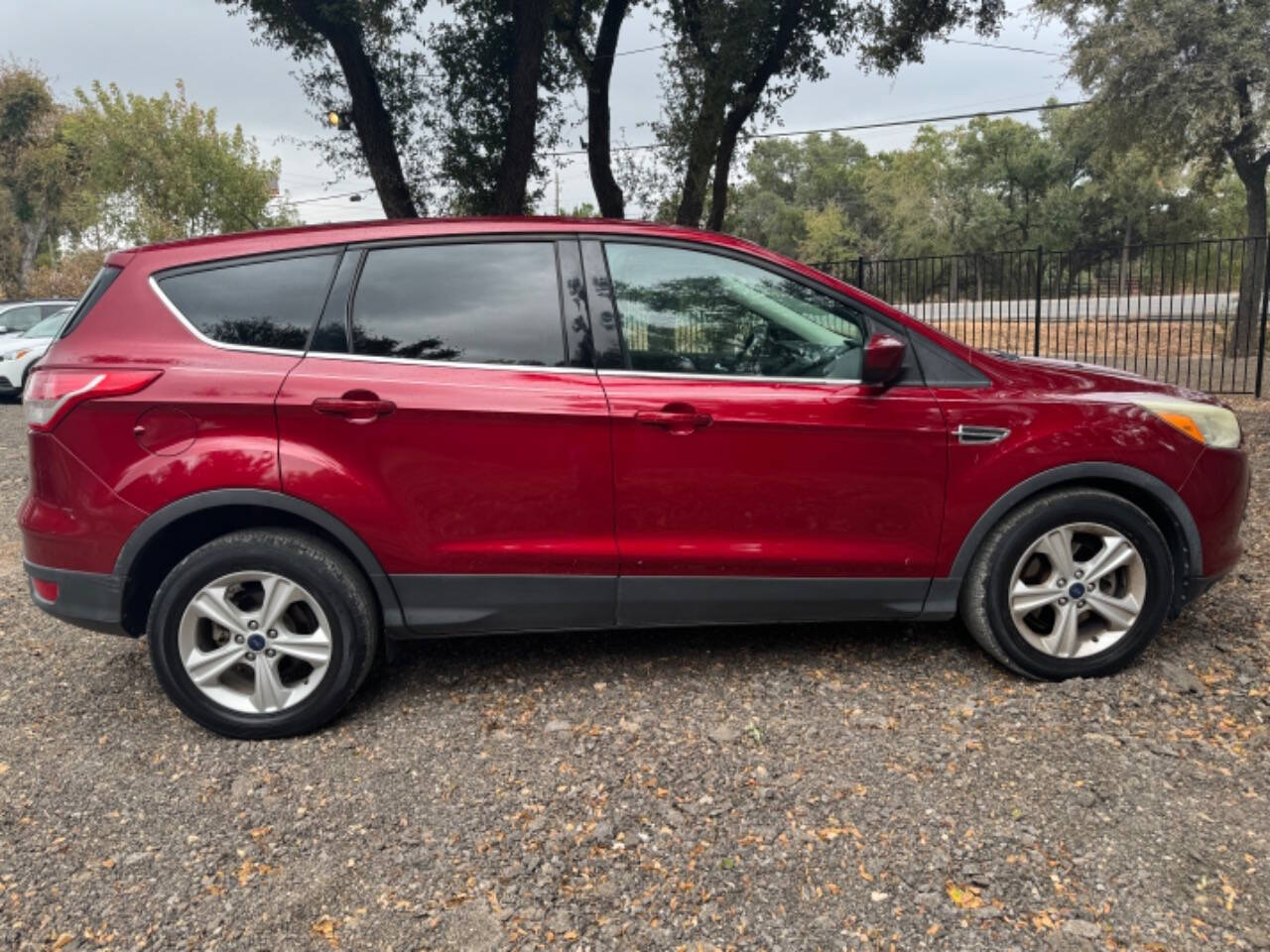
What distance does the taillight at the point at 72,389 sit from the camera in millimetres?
2941

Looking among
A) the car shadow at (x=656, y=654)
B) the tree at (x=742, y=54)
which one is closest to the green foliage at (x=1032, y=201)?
the tree at (x=742, y=54)

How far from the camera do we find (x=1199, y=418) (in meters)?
3.31

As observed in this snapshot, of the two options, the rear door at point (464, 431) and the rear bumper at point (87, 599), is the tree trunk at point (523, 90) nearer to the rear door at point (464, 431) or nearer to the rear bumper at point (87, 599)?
the rear door at point (464, 431)

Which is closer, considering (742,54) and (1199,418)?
(1199,418)

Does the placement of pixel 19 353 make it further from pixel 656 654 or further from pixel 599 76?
pixel 656 654

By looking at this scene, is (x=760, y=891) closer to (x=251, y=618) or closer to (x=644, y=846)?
(x=644, y=846)

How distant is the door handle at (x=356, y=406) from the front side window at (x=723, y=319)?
875 millimetres

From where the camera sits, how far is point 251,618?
300 cm

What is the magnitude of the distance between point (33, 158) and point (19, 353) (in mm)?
23354

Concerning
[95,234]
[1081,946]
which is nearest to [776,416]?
[1081,946]

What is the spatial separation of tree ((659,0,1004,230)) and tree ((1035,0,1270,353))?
585cm

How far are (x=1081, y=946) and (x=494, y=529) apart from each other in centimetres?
206

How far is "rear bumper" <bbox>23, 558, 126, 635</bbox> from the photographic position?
3008 millimetres

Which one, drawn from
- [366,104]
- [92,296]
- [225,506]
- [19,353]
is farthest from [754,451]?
[19,353]
